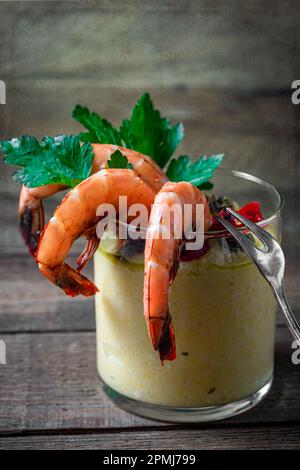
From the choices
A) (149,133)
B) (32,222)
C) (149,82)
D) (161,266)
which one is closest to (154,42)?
(149,82)

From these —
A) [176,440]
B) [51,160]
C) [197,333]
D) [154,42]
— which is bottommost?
[176,440]

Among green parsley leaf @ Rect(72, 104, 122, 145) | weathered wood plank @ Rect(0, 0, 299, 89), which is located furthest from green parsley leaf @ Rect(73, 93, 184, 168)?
weathered wood plank @ Rect(0, 0, 299, 89)

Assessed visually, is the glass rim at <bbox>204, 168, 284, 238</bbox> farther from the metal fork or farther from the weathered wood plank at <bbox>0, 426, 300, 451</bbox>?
the weathered wood plank at <bbox>0, 426, 300, 451</bbox>

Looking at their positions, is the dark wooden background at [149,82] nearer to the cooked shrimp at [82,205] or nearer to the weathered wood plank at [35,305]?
the weathered wood plank at [35,305]

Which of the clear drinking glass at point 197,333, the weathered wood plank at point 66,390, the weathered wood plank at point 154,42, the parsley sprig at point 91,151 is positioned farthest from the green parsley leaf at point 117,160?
the weathered wood plank at point 154,42

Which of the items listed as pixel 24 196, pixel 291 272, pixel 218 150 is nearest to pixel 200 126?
pixel 218 150

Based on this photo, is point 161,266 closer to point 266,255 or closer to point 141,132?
point 266,255

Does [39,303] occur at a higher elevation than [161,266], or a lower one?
lower
